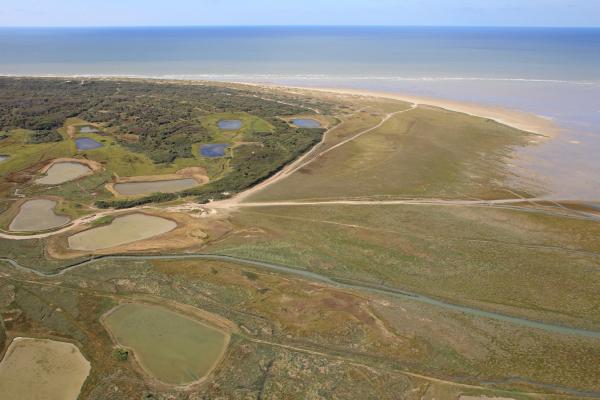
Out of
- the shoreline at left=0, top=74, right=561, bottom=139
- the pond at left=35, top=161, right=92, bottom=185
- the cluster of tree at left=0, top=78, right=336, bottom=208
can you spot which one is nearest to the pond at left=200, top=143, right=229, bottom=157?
the cluster of tree at left=0, top=78, right=336, bottom=208

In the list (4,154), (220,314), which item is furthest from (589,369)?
(4,154)

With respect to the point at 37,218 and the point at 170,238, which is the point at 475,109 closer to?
the point at 170,238

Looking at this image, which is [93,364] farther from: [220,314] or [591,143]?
[591,143]

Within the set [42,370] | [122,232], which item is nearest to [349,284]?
[42,370]

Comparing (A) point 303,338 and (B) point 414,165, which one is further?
(B) point 414,165

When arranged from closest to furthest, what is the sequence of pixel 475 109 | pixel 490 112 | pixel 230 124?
pixel 230 124
pixel 490 112
pixel 475 109

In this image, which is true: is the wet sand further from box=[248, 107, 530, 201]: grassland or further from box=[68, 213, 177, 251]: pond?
box=[68, 213, 177, 251]: pond
